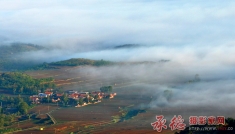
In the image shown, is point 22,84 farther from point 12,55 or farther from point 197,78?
point 12,55

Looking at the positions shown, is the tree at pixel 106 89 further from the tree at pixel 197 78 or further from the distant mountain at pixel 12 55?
the distant mountain at pixel 12 55

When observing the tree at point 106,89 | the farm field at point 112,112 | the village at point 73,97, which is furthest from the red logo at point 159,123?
the tree at point 106,89

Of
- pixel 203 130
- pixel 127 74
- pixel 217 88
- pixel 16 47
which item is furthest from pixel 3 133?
pixel 16 47

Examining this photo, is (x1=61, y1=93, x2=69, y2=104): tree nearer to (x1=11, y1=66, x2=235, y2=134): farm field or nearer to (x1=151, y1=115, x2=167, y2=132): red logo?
(x1=11, y1=66, x2=235, y2=134): farm field

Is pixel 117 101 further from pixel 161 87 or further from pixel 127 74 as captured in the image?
pixel 127 74

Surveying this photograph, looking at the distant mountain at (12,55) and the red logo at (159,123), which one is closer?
the red logo at (159,123)

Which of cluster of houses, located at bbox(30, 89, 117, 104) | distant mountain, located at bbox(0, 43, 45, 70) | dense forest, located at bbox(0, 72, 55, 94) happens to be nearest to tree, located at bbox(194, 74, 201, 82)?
cluster of houses, located at bbox(30, 89, 117, 104)
